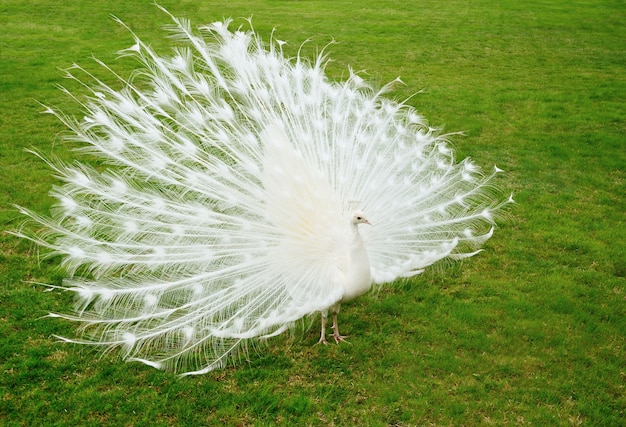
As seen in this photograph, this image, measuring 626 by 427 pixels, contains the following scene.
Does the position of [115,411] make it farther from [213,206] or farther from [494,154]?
[494,154]

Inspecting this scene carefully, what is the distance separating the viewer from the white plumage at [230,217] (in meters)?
4.01

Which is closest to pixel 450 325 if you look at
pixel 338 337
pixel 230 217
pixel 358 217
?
pixel 338 337

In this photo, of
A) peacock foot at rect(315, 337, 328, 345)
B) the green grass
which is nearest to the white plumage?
peacock foot at rect(315, 337, 328, 345)

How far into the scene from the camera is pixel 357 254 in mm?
3979

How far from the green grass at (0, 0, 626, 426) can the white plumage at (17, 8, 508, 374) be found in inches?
10.6

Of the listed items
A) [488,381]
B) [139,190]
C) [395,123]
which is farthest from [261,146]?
[488,381]

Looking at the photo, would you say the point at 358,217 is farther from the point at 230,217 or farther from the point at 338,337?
the point at 338,337

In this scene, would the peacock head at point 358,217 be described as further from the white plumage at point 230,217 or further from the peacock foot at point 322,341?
the peacock foot at point 322,341

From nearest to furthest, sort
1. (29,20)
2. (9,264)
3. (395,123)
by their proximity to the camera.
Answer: (9,264) < (395,123) < (29,20)

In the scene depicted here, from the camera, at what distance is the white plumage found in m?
4.01

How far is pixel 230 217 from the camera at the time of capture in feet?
13.8

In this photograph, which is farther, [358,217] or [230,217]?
[230,217]

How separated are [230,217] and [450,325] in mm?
2018

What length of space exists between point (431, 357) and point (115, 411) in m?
2.29
